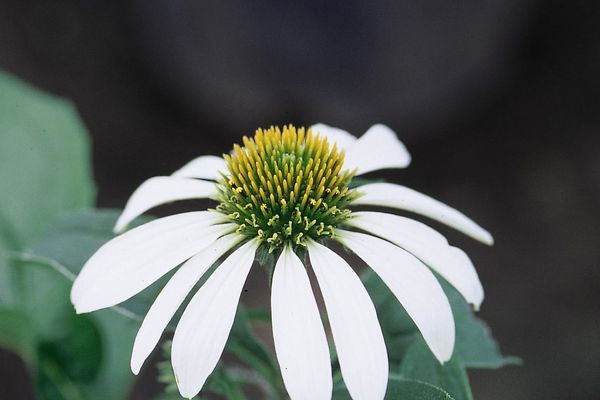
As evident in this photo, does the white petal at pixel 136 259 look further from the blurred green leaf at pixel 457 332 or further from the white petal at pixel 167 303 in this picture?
the blurred green leaf at pixel 457 332

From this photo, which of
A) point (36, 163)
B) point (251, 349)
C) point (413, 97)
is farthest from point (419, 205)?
point (413, 97)

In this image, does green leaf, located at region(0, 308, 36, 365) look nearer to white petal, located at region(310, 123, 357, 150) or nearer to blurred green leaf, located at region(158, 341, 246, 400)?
blurred green leaf, located at region(158, 341, 246, 400)

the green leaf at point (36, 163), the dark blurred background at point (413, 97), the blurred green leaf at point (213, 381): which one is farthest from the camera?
the dark blurred background at point (413, 97)

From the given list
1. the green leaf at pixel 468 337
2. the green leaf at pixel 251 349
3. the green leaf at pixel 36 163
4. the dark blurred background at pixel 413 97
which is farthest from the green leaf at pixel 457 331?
the dark blurred background at pixel 413 97

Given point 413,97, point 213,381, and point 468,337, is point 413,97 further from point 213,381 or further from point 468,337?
point 213,381

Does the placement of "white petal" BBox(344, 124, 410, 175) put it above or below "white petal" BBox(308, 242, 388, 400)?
above

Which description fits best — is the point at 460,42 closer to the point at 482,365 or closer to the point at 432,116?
the point at 432,116

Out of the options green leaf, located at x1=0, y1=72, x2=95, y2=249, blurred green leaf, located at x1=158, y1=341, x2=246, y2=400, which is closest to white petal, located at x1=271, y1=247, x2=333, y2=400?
blurred green leaf, located at x1=158, y1=341, x2=246, y2=400

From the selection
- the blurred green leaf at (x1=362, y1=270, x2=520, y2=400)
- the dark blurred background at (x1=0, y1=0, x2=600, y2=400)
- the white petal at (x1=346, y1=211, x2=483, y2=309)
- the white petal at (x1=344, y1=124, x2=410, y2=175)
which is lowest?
the blurred green leaf at (x1=362, y1=270, x2=520, y2=400)
